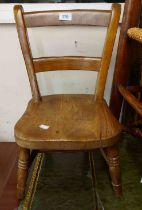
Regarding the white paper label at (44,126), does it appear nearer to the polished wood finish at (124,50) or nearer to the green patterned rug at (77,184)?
the green patterned rug at (77,184)

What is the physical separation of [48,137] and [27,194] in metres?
0.34

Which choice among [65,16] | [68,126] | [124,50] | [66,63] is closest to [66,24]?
[65,16]

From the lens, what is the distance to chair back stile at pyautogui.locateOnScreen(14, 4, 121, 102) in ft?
3.09

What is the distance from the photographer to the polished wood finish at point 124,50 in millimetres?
1002

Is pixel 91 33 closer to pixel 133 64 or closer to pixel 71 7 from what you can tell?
pixel 71 7

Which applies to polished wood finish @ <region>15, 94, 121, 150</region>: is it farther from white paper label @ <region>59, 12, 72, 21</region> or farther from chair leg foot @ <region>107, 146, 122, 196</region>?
white paper label @ <region>59, 12, 72, 21</region>

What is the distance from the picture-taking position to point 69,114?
0.91m

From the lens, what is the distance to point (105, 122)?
848mm

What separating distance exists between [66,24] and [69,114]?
13.9 inches

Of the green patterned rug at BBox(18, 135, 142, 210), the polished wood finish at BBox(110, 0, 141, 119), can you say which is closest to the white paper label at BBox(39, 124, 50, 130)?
the green patterned rug at BBox(18, 135, 142, 210)

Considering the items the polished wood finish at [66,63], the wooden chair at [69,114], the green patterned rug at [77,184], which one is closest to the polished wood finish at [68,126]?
the wooden chair at [69,114]

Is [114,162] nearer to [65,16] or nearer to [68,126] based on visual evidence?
[68,126]

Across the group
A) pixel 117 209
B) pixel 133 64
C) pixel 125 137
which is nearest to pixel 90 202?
pixel 117 209

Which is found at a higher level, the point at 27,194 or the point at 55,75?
the point at 55,75
